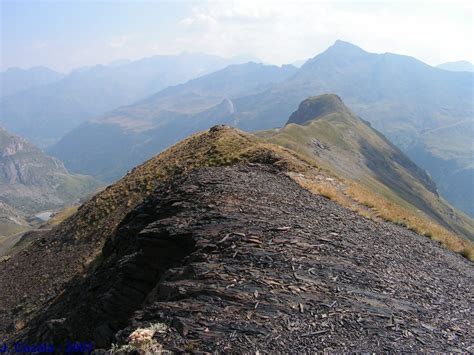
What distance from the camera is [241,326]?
38.9 ft

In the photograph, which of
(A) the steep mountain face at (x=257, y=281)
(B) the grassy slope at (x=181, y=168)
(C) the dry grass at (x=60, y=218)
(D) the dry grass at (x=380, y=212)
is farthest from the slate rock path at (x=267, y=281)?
(C) the dry grass at (x=60, y=218)

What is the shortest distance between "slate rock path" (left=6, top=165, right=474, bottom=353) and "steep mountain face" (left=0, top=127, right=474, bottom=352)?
0.05m

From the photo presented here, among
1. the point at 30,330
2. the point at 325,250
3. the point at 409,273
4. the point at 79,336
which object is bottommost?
the point at 30,330

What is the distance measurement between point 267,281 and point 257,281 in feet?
1.11

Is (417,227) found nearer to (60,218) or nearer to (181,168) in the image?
(181,168)

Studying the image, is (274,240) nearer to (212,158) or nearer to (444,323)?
(444,323)

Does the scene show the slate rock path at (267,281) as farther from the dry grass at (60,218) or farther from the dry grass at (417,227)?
the dry grass at (60,218)

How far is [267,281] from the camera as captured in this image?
13.7 m

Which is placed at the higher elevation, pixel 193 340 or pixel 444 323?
pixel 193 340

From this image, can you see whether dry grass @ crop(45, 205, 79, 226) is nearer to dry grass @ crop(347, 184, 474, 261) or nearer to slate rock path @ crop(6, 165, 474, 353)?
slate rock path @ crop(6, 165, 474, 353)

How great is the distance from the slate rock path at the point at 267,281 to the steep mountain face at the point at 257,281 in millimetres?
47

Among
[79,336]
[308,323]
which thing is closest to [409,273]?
[308,323]

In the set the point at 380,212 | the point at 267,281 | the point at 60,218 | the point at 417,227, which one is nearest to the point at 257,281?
the point at 267,281

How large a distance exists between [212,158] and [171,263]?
1727 cm
